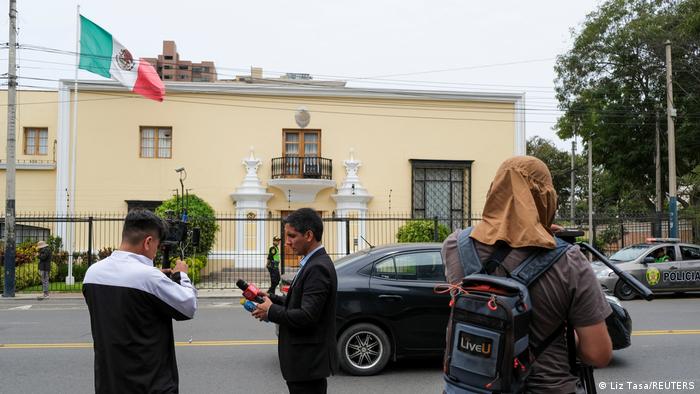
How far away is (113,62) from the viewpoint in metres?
21.9

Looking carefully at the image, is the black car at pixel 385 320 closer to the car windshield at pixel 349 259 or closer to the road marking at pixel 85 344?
the car windshield at pixel 349 259

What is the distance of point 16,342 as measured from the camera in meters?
9.55

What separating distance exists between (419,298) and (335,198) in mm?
19281

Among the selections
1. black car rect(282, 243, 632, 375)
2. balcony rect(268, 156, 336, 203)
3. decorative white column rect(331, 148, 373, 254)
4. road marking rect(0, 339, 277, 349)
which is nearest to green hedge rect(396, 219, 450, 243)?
decorative white column rect(331, 148, 373, 254)

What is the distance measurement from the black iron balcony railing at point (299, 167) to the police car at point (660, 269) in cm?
1329

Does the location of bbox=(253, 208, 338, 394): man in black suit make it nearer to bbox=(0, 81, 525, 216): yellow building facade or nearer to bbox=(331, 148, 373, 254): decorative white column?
bbox=(0, 81, 525, 216): yellow building facade

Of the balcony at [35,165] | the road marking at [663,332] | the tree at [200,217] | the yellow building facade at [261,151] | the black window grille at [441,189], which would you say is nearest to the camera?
the road marking at [663,332]

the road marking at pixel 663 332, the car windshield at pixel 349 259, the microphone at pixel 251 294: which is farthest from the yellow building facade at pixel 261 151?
the microphone at pixel 251 294

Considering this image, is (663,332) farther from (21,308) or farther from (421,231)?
(21,308)

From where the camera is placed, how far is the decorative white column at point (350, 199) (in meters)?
26.2

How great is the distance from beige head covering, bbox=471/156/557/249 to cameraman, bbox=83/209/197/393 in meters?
1.74

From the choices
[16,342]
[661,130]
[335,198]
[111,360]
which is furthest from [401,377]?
[661,130]

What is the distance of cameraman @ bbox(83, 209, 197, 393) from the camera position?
10.5 ft

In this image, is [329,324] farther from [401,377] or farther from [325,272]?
[401,377]
